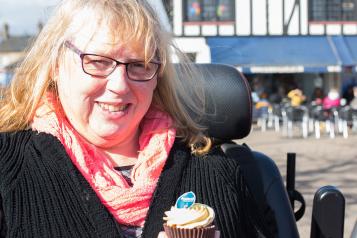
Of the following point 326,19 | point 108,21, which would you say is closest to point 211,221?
point 108,21

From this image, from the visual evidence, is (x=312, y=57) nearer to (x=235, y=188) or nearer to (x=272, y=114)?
(x=272, y=114)

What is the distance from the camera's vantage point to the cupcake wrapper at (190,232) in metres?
1.62

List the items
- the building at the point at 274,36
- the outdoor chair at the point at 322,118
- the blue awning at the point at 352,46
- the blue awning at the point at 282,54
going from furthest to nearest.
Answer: the blue awning at the point at 352,46 < the building at the point at 274,36 < the blue awning at the point at 282,54 < the outdoor chair at the point at 322,118

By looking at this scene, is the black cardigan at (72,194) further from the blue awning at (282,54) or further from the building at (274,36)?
the building at (274,36)

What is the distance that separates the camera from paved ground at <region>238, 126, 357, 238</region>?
6672mm

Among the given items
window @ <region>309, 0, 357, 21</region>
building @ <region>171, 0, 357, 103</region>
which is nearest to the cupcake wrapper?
building @ <region>171, 0, 357, 103</region>

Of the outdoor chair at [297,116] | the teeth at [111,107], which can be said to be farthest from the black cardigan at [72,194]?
the outdoor chair at [297,116]

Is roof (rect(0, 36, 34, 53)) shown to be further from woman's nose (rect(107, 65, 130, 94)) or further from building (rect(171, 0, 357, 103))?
woman's nose (rect(107, 65, 130, 94))

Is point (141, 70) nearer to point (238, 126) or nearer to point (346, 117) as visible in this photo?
point (238, 126)

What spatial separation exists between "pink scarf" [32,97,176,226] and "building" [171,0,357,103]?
1819cm

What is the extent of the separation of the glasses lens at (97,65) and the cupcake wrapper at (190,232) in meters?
0.50

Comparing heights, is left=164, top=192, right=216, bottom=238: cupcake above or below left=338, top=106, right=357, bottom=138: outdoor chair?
above

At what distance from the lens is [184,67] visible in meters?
2.30

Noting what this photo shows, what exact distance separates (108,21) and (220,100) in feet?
2.41
